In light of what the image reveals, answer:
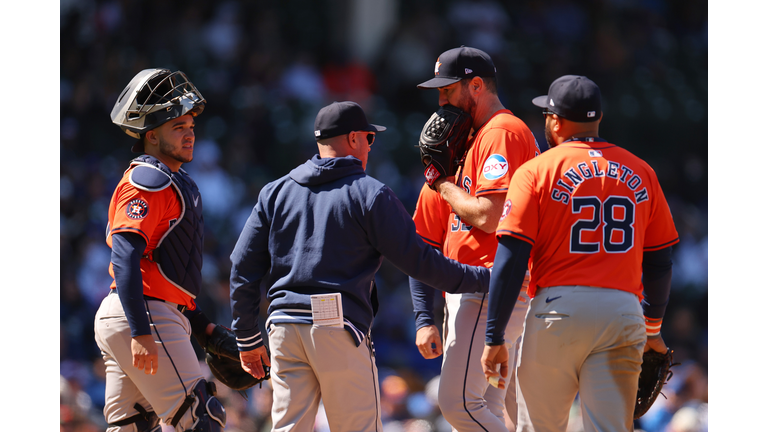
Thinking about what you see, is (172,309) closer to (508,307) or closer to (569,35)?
(508,307)

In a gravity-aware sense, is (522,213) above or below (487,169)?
below

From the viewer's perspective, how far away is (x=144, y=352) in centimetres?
381

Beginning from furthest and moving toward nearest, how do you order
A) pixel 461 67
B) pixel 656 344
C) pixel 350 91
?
pixel 350 91
pixel 461 67
pixel 656 344

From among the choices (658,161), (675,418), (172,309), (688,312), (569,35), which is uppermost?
(569,35)

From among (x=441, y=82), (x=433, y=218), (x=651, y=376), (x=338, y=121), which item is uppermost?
(x=441, y=82)

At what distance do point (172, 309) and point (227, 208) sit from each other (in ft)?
17.9

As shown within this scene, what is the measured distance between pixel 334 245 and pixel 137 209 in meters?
1.10

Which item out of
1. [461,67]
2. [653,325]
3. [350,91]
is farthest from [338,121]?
[350,91]

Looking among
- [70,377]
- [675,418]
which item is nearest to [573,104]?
[675,418]

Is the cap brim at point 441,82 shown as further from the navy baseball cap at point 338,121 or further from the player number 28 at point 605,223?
the player number 28 at point 605,223

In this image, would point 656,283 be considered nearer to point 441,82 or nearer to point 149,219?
point 441,82

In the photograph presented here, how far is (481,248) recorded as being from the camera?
4023mm

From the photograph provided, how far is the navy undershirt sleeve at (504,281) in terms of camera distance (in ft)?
11.0

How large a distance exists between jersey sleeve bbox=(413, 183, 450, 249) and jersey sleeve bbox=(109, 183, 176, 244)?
144 centimetres
